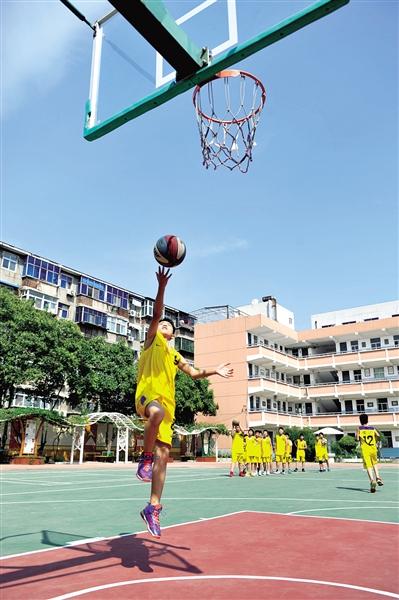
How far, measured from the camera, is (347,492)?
12430 millimetres

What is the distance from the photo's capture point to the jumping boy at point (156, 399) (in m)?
4.83

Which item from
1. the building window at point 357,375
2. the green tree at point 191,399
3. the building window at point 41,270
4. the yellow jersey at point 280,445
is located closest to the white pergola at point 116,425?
the green tree at point 191,399

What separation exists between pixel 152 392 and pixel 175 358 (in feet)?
2.07

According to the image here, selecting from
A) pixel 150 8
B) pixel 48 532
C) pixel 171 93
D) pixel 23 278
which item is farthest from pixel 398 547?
pixel 23 278

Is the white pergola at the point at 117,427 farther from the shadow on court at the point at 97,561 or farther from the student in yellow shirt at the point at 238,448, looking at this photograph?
the shadow on court at the point at 97,561

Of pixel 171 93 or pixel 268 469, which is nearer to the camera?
pixel 171 93

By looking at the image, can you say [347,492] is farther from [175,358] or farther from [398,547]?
[175,358]

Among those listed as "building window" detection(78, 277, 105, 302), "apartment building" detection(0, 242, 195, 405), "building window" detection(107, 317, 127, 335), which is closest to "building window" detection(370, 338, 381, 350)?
"apartment building" detection(0, 242, 195, 405)

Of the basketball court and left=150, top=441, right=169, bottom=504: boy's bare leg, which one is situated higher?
left=150, top=441, right=169, bottom=504: boy's bare leg

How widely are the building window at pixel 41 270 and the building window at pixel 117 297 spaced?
6639 millimetres

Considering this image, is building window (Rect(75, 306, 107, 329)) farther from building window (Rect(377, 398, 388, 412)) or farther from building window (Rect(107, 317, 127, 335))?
building window (Rect(377, 398, 388, 412))

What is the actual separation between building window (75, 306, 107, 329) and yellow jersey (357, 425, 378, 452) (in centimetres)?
3396

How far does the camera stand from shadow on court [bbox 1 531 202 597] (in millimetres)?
4457

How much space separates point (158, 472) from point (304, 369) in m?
Result: 44.8
